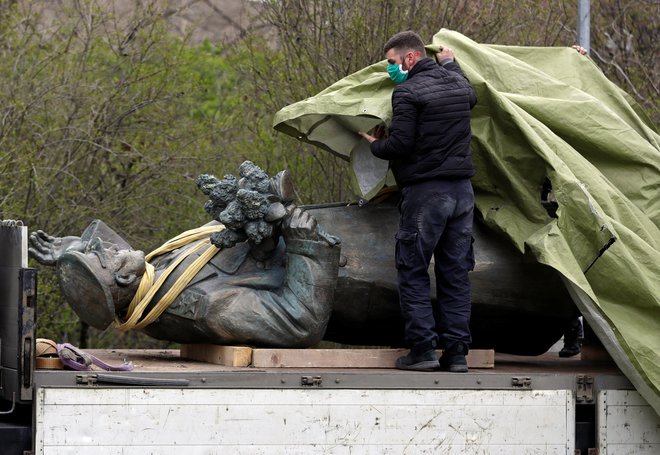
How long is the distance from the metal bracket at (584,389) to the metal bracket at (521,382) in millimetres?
228

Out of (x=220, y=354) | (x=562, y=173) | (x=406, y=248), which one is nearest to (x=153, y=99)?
(x=220, y=354)

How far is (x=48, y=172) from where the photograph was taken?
33.6 feet

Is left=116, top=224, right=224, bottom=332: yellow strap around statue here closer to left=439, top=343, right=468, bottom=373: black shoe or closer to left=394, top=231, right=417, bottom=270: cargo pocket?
left=394, top=231, right=417, bottom=270: cargo pocket

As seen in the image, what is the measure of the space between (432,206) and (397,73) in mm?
676

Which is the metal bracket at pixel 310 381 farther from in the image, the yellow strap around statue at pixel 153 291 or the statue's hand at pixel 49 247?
the statue's hand at pixel 49 247

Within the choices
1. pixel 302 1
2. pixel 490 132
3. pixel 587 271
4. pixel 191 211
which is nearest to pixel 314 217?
pixel 490 132

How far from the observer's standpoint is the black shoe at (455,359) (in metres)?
5.80

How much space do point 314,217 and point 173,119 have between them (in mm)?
4973

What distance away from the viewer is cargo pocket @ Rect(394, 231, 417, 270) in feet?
19.2

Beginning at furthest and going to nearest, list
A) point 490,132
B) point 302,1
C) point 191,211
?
1. point 191,211
2. point 302,1
3. point 490,132

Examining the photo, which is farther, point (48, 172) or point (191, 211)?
point (191, 211)

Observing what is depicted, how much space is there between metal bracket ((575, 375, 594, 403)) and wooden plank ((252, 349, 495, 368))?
1.76 ft

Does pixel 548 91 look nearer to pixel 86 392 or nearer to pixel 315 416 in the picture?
pixel 315 416

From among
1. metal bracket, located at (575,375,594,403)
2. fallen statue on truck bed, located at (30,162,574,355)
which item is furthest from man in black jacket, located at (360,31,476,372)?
metal bracket, located at (575,375,594,403)
